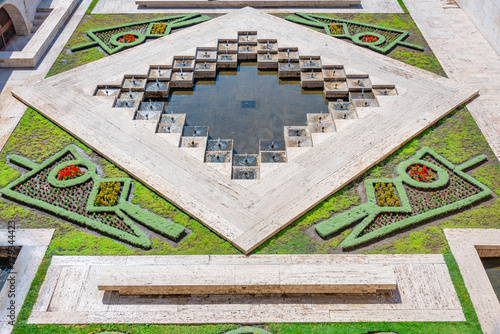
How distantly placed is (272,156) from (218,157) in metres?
2.40

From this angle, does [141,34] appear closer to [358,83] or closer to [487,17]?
[358,83]

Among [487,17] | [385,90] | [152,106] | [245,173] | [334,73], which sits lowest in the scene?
[152,106]

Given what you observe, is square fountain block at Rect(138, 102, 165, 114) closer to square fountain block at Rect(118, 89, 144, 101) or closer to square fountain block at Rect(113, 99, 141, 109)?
square fountain block at Rect(113, 99, 141, 109)

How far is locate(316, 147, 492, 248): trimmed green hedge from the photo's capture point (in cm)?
1644

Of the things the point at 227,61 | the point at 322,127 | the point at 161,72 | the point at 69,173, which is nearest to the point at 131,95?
the point at 161,72

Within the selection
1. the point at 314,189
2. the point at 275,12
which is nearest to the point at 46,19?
the point at 275,12

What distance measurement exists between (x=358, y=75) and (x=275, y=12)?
9937 millimetres

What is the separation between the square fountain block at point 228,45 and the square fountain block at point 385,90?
8.72 m

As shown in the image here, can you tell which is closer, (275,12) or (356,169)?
(356,169)

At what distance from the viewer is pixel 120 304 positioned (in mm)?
14641

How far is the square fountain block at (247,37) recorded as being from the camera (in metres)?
27.8

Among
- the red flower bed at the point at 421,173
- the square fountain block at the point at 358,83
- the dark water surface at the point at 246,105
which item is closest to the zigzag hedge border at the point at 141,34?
the dark water surface at the point at 246,105

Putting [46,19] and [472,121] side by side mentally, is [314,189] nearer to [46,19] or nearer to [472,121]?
[472,121]

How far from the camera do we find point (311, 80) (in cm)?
2456
